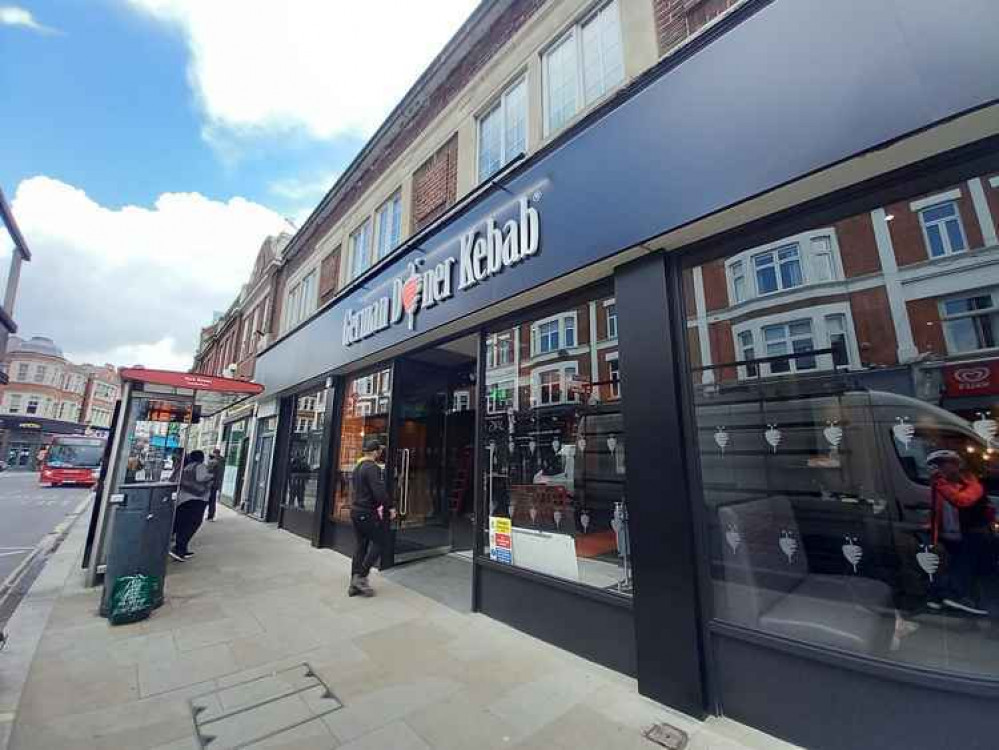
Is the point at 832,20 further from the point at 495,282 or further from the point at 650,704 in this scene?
the point at 650,704

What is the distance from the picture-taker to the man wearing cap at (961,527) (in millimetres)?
2252

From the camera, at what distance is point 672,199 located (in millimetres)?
2873

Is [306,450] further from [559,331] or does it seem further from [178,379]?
[559,331]

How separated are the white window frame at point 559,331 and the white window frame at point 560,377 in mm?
159

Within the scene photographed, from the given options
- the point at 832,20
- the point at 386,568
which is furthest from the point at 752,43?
the point at 386,568

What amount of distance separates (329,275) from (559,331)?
24.6 ft

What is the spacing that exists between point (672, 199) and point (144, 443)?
24.5 ft

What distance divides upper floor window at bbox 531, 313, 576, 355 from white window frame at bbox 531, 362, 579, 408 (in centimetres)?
Result: 18

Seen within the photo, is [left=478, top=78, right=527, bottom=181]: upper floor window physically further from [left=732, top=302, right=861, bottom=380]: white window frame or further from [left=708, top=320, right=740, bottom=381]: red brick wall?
[left=732, top=302, right=861, bottom=380]: white window frame

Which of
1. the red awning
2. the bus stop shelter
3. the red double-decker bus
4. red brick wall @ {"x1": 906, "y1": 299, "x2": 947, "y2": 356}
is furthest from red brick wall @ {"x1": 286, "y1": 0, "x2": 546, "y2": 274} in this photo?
the red double-decker bus

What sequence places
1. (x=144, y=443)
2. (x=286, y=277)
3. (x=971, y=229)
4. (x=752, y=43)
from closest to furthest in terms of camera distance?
(x=971, y=229)
(x=752, y=43)
(x=144, y=443)
(x=286, y=277)

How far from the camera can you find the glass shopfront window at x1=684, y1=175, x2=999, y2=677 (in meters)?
2.28

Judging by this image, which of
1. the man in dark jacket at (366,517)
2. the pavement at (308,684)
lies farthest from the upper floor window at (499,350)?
the pavement at (308,684)

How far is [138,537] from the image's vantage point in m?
4.35
